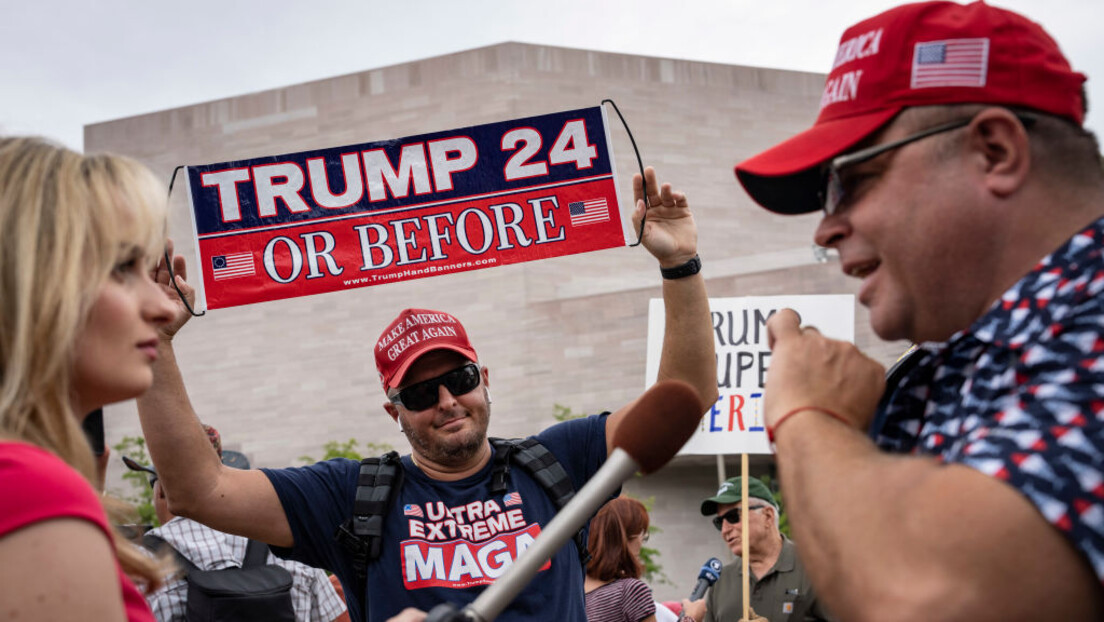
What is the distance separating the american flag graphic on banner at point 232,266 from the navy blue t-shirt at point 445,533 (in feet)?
3.54

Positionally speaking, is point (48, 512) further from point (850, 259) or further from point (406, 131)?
point (406, 131)

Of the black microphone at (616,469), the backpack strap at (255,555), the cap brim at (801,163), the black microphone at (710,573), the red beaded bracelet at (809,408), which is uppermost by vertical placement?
the cap brim at (801,163)

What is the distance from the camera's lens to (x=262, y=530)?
3768 mm

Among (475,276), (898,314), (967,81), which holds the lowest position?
(475,276)

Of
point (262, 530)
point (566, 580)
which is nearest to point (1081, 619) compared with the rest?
point (566, 580)

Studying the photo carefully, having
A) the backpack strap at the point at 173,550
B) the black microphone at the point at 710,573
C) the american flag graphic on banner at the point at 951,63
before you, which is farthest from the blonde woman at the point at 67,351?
the black microphone at the point at 710,573

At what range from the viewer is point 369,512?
3727 mm

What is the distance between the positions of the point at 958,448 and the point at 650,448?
564 mm

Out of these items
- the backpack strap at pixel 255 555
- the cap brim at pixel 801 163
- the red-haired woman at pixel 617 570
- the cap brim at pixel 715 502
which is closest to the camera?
the cap brim at pixel 801 163

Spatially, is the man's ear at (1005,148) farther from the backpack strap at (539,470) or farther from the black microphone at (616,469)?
the backpack strap at (539,470)

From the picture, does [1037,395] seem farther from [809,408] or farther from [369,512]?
[369,512]

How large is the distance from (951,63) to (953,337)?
455 mm

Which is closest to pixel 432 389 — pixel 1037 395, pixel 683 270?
pixel 683 270

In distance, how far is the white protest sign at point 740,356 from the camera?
288 inches
